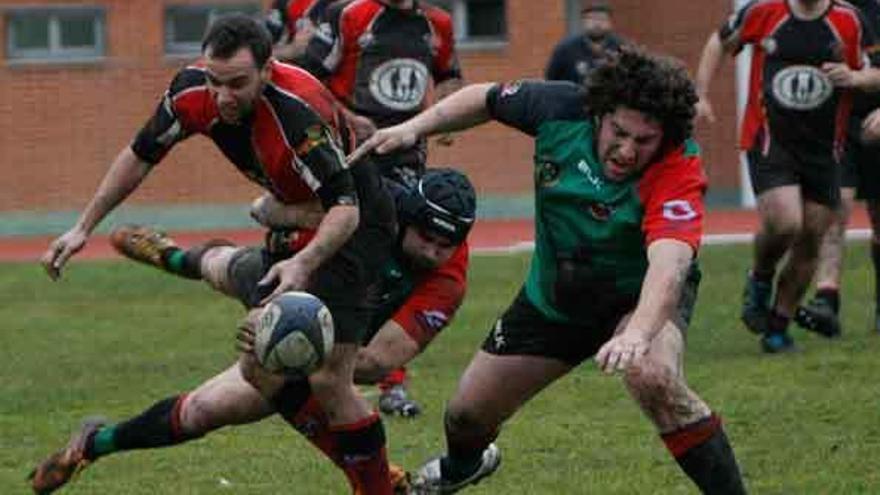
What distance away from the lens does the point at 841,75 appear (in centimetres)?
1183

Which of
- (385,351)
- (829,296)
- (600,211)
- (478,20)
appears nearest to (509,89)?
(600,211)

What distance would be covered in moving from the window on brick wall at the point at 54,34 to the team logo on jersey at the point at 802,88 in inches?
549

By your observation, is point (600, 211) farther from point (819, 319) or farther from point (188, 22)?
point (188, 22)

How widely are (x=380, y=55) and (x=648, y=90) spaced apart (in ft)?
16.8

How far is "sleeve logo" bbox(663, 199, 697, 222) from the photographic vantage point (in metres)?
7.00

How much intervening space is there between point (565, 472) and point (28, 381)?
13.6 ft

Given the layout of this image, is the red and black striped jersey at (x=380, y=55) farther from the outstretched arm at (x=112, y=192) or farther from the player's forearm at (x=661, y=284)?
the player's forearm at (x=661, y=284)

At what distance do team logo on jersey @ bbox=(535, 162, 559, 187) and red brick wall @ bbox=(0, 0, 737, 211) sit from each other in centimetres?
1764

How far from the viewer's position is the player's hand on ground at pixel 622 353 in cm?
637

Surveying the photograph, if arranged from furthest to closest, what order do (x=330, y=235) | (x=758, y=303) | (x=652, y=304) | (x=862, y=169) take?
(x=862, y=169) → (x=758, y=303) → (x=330, y=235) → (x=652, y=304)

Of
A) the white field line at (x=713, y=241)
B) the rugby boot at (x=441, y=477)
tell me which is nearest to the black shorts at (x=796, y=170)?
the rugby boot at (x=441, y=477)

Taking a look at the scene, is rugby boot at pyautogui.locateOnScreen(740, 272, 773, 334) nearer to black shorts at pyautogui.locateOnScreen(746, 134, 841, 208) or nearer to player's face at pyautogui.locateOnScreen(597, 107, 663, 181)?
black shorts at pyautogui.locateOnScreen(746, 134, 841, 208)

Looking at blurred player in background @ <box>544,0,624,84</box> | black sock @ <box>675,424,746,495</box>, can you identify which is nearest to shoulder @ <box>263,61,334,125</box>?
black sock @ <box>675,424,746,495</box>

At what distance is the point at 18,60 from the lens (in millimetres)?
25141
